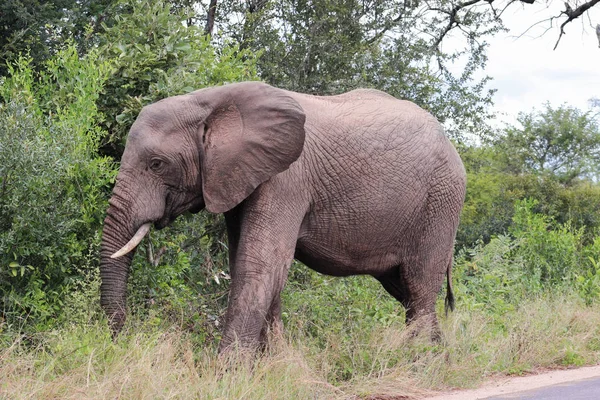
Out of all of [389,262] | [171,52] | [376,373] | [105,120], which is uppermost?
[171,52]

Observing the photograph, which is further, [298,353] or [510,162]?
[510,162]

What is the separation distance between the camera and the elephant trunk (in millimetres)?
6367

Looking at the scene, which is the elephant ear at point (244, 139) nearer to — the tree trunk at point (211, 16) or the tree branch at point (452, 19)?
the tree trunk at point (211, 16)

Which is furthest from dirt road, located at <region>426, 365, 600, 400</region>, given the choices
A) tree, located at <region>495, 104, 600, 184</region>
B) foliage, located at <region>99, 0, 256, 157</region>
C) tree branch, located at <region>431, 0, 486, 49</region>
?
tree, located at <region>495, 104, 600, 184</region>

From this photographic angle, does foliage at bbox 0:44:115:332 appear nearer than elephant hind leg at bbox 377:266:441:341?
Yes

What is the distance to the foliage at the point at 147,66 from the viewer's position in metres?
8.00

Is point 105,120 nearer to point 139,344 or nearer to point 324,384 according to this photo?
point 139,344

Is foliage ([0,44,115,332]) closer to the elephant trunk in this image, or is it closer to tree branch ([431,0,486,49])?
the elephant trunk

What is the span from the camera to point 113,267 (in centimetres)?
639

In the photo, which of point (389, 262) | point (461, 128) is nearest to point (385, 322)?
point (389, 262)

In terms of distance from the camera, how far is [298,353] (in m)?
6.47

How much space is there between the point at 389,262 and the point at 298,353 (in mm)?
1665

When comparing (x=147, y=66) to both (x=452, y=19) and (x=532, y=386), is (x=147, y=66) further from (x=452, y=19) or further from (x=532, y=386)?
(x=452, y=19)

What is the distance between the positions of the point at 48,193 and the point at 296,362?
2.45 meters
